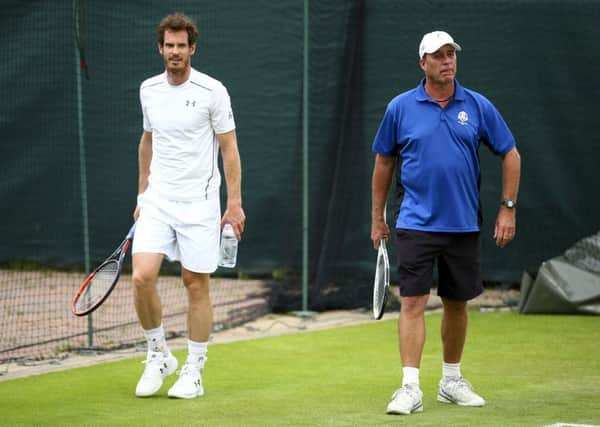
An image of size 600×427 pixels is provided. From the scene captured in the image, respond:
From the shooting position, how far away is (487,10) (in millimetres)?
9680

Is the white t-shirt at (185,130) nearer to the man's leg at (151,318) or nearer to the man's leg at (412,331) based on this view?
the man's leg at (151,318)

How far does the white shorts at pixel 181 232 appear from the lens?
20.0ft

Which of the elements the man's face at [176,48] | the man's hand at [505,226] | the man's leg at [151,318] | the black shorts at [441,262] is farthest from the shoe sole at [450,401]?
the man's face at [176,48]

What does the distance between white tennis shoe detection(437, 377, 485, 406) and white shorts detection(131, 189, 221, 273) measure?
1311mm

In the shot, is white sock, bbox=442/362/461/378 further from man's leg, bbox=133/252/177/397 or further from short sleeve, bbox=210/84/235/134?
short sleeve, bbox=210/84/235/134

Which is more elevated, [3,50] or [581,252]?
[3,50]

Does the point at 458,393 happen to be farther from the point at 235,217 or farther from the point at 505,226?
the point at 235,217

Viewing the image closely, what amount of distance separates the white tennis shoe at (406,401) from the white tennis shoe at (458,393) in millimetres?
273

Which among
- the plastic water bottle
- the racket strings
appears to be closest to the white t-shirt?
the plastic water bottle

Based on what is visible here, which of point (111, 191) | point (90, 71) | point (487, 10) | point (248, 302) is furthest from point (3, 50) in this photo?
point (487, 10)

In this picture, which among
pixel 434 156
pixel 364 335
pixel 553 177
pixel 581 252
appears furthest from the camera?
pixel 553 177

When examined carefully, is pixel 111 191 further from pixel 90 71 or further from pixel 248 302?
pixel 248 302

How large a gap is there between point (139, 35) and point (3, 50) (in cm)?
117

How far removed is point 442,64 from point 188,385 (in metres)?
2.03
